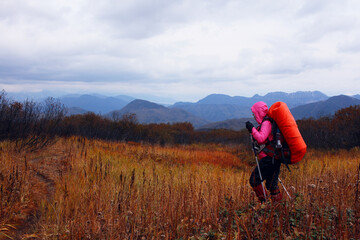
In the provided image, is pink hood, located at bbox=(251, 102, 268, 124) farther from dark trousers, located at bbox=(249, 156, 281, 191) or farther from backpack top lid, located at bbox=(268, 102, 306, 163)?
dark trousers, located at bbox=(249, 156, 281, 191)

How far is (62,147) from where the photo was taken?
784 cm

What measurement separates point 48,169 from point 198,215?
414 cm

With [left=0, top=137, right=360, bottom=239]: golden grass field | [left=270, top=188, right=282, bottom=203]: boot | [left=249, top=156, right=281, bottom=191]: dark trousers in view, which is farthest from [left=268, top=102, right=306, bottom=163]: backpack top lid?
[left=270, top=188, right=282, bottom=203]: boot

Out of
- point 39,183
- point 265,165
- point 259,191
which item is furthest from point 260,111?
point 39,183

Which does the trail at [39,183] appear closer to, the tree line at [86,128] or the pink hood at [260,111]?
the tree line at [86,128]

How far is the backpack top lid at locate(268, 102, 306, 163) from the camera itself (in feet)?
10.4

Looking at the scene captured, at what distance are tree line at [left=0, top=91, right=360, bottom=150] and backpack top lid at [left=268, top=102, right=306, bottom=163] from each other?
22.5 ft

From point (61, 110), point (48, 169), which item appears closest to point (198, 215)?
point (48, 169)

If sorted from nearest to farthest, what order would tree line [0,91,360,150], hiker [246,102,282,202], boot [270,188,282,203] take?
1. boot [270,188,282,203]
2. hiker [246,102,282,202]
3. tree line [0,91,360,150]

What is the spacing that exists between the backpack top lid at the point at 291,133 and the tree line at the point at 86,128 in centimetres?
687

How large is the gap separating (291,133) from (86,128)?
19497 mm

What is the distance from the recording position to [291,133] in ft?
10.5

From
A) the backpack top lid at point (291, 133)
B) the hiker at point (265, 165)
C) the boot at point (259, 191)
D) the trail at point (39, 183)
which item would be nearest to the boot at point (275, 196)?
the hiker at point (265, 165)

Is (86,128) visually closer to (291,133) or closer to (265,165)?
(265,165)
